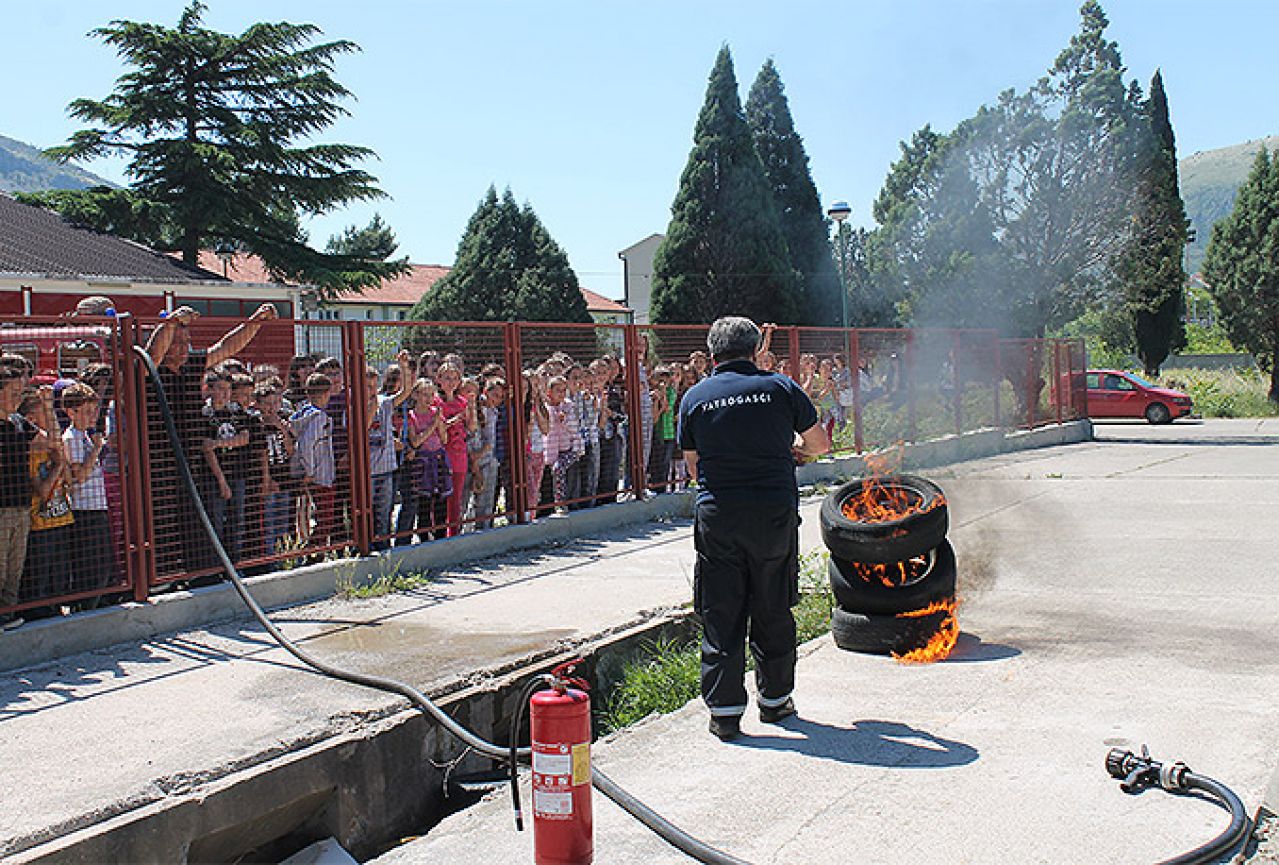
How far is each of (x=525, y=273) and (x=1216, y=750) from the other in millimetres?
32850

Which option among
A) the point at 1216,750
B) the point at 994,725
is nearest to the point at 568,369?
the point at 994,725

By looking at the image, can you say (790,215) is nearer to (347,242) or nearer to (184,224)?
(184,224)

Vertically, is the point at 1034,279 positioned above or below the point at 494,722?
above

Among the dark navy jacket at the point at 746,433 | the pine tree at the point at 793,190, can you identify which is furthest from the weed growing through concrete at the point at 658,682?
the pine tree at the point at 793,190

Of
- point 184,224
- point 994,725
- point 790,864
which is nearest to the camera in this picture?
point 790,864

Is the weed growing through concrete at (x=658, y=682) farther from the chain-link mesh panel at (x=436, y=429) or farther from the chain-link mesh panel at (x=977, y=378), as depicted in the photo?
the chain-link mesh panel at (x=977, y=378)

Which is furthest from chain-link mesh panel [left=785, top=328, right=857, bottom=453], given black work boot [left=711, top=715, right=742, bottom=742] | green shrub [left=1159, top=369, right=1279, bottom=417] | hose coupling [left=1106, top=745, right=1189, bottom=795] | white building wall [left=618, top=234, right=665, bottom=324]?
white building wall [left=618, top=234, right=665, bottom=324]

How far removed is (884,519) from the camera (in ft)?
22.3

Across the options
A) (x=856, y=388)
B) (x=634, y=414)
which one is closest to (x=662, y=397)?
(x=634, y=414)

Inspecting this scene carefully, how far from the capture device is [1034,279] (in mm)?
21453

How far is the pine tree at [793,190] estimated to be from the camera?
3838 cm

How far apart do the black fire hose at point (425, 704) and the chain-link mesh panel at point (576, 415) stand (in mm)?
3867

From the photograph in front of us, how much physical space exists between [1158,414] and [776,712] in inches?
1142

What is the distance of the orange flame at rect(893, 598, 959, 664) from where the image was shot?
6.47 meters
